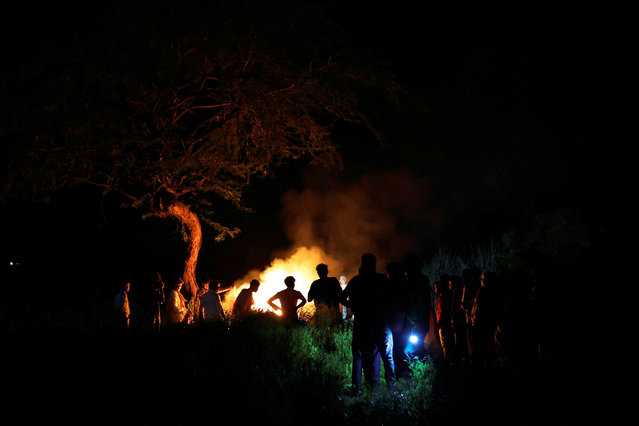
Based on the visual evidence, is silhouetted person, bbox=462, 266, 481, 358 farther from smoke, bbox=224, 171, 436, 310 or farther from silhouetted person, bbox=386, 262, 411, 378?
smoke, bbox=224, 171, 436, 310

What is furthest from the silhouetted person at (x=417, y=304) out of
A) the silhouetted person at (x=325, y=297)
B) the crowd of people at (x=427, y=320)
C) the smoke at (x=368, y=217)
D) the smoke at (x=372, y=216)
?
the smoke at (x=372, y=216)

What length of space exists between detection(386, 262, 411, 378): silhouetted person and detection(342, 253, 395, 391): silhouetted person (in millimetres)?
283

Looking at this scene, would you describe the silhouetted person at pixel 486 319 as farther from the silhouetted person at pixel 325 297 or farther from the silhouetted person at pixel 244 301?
the silhouetted person at pixel 244 301

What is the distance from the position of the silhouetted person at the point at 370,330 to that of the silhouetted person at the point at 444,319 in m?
0.90

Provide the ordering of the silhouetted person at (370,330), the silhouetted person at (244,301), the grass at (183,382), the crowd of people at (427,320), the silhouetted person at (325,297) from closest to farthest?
the grass at (183,382) → the crowd of people at (427,320) → the silhouetted person at (370,330) → the silhouetted person at (325,297) → the silhouetted person at (244,301)

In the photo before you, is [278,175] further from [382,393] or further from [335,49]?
[382,393]

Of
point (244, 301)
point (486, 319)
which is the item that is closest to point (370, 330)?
point (486, 319)

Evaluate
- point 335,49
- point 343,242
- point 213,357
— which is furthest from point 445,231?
point 213,357

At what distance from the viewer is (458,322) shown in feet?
21.8

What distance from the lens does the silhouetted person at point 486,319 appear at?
5.68 m

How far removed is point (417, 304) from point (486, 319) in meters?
1.04

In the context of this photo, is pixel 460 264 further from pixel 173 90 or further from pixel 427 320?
pixel 173 90

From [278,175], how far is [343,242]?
15.6 ft

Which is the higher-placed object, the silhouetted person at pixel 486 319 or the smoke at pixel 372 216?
the smoke at pixel 372 216
